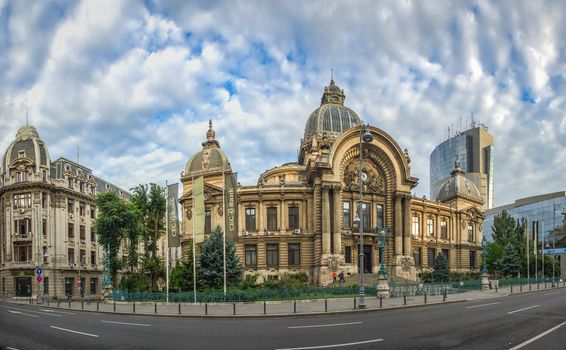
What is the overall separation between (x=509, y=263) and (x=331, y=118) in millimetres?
32698

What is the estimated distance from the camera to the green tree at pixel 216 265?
37.6 meters

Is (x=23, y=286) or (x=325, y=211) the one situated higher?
(x=325, y=211)

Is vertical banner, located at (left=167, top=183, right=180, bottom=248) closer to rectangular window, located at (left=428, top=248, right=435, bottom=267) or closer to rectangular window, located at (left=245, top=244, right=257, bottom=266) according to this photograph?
rectangular window, located at (left=245, top=244, right=257, bottom=266)

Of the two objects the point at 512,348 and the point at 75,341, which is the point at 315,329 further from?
the point at 75,341

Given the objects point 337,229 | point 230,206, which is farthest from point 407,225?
point 230,206

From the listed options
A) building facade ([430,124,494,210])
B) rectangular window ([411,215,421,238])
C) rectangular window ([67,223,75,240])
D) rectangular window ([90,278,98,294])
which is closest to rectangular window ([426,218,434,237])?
rectangular window ([411,215,421,238])

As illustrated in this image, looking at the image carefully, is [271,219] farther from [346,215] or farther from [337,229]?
[346,215]

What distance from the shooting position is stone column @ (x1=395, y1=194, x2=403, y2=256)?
55.1 m

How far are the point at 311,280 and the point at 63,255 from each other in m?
Answer: 32.4

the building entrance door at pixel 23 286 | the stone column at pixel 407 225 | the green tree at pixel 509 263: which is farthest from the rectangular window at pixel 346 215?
the building entrance door at pixel 23 286

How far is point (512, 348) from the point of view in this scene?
12.8 m

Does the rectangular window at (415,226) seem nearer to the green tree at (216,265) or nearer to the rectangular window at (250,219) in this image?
the rectangular window at (250,219)

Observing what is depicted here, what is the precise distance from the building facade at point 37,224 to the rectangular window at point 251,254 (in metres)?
20.8

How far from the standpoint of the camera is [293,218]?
177 feet
